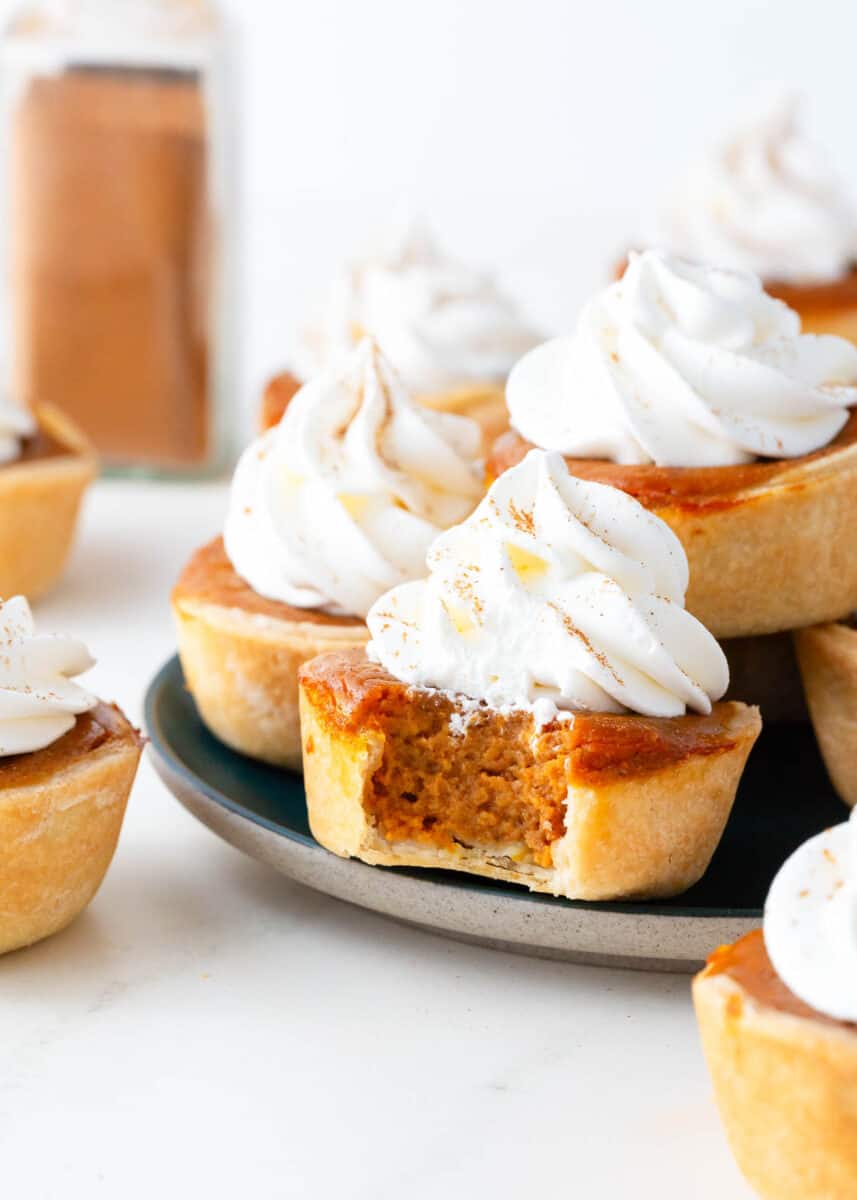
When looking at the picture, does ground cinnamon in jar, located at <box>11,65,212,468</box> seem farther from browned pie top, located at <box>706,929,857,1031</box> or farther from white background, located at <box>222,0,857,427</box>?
browned pie top, located at <box>706,929,857,1031</box>

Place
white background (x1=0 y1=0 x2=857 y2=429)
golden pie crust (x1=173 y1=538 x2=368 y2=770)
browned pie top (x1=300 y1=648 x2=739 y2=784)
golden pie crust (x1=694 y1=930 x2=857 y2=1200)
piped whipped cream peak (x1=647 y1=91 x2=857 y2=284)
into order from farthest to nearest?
white background (x1=0 y1=0 x2=857 y2=429) < piped whipped cream peak (x1=647 y1=91 x2=857 y2=284) < golden pie crust (x1=173 y1=538 x2=368 y2=770) < browned pie top (x1=300 y1=648 x2=739 y2=784) < golden pie crust (x1=694 y1=930 x2=857 y2=1200)

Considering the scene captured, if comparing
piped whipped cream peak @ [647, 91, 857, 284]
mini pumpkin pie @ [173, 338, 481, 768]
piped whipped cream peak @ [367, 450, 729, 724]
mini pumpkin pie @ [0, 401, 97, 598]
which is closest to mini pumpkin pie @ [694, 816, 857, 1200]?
piped whipped cream peak @ [367, 450, 729, 724]

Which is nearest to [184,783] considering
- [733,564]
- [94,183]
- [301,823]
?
[301,823]

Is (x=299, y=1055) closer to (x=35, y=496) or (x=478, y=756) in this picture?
(x=478, y=756)

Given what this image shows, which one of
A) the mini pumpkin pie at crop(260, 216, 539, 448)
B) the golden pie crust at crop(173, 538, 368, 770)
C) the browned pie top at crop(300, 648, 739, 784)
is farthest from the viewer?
the mini pumpkin pie at crop(260, 216, 539, 448)

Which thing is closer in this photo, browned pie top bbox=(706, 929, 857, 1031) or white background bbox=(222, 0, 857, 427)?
browned pie top bbox=(706, 929, 857, 1031)

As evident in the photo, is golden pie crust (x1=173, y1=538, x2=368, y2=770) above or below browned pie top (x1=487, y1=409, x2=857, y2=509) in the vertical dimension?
below

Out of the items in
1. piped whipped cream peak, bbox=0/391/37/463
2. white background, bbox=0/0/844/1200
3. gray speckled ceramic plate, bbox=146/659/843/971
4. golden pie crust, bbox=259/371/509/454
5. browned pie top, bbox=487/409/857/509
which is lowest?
white background, bbox=0/0/844/1200
